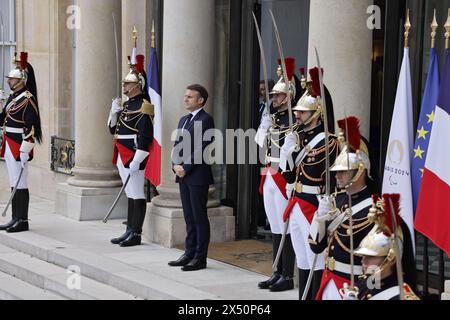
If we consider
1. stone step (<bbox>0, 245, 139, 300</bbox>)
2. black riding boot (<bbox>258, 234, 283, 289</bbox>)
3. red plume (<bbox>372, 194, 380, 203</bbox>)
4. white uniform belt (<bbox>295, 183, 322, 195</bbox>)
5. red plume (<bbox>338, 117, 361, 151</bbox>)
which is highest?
red plume (<bbox>338, 117, 361, 151</bbox>)

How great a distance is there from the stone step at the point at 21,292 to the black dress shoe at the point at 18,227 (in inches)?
64.9

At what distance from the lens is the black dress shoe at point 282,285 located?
29.3 feet

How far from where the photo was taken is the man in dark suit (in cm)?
977

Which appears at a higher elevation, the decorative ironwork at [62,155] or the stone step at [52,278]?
the decorative ironwork at [62,155]

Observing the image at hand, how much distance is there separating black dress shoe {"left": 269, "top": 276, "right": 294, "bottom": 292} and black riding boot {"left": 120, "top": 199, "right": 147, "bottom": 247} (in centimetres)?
245

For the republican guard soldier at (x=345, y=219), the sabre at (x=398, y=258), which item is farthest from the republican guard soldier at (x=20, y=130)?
the sabre at (x=398, y=258)

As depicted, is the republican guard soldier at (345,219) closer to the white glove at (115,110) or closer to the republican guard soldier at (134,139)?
the republican guard soldier at (134,139)

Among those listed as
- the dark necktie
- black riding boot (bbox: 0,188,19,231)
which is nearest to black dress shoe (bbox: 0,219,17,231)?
black riding boot (bbox: 0,188,19,231)

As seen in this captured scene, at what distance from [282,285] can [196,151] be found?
64.3 inches

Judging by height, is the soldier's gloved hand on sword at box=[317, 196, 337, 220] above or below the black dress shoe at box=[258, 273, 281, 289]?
above

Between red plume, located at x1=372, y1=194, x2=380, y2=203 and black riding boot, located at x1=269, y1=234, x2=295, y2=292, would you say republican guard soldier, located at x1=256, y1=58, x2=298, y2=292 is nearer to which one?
black riding boot, located at x1=269, y1=234, x2=295, y2=292

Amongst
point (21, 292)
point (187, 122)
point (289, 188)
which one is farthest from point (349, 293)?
point (21, 292)

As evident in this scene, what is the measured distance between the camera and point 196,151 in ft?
32.1
